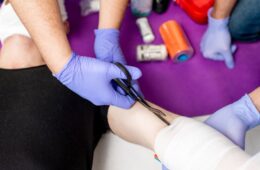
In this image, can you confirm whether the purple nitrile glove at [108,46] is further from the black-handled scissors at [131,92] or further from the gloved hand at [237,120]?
the gloved hand at [237,120]

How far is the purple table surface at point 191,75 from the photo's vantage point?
1321 millimetres

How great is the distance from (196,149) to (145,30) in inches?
31.6

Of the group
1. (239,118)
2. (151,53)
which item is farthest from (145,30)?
(239,118)

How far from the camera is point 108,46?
1.15 m

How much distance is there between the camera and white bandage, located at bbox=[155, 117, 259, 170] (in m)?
0.76

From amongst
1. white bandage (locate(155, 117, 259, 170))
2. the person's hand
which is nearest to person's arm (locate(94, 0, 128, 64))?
the person's hand

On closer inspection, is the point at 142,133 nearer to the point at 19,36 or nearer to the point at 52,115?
the point at 52,115

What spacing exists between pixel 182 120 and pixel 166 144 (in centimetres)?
9

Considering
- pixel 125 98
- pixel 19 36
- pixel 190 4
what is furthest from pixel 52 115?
pixel 190 4

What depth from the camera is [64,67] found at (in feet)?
3.27

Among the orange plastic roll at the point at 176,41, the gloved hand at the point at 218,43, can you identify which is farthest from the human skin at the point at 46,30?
the gloved hand at the point at 218,43

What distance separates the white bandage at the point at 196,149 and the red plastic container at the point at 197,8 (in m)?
0.75

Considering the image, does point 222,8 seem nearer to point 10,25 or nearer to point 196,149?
point 196,149

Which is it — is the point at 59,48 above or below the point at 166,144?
above
